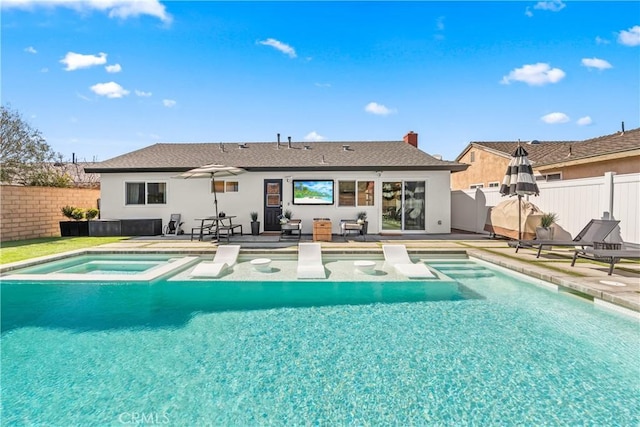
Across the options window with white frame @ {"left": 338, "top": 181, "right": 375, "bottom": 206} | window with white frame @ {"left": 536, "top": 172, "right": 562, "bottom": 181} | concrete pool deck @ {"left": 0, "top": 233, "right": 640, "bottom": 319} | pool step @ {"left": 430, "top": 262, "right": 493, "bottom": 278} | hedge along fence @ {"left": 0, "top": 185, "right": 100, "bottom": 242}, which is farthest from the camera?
window with white frame @ {"left": 536, "top": 172, "right": 562, "bottom": 181}

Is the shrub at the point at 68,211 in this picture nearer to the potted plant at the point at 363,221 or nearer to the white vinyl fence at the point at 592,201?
the potted plant at the point at 363,221

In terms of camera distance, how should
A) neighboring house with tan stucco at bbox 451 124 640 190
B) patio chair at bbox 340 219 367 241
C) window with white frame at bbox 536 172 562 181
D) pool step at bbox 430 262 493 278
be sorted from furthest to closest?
window with white frame at bbox 536 172 562 181, patio chair at bbox 340 219 367 241, neighboring house with tan stucco at bbox 451 124 640 190, pool step at bbox 430 262 493 278

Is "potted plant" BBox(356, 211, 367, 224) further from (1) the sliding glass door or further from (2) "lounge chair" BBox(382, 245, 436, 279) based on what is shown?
(2) "lounge chair" BBox(382, 245, 436, 279)

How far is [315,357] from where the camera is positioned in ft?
13.4

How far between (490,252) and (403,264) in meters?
3.08

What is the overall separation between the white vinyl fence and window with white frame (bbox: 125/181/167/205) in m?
14.4

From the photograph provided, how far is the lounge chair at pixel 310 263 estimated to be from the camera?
24.5 ft

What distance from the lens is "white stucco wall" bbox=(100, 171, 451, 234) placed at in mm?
13625

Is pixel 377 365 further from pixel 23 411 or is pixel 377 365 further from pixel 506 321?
pixel 23 411

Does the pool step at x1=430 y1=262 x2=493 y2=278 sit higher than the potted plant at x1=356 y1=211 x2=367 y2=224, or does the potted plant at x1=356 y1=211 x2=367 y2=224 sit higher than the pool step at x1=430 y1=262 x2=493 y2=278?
the potted plant at x1=356 y1=211 x2=367 y2=224

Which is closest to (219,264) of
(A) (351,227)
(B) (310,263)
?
(B) (310,263)

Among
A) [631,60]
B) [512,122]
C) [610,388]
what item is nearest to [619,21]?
[631,60]

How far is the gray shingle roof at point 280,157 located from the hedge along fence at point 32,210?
6.86 ft

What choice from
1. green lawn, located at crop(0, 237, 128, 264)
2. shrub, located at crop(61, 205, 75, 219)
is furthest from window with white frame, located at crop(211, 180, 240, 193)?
shrub, located at crop(61, 205, 75, 219)
